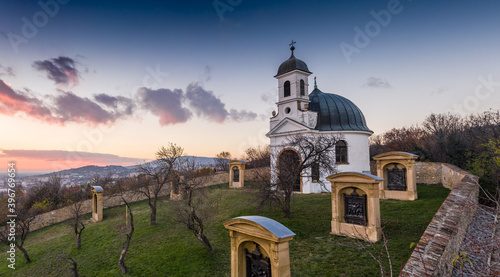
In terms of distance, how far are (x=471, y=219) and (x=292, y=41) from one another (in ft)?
63.2

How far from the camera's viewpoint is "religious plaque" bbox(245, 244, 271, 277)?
5.62m

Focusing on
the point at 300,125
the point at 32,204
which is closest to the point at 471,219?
the point at 300,125

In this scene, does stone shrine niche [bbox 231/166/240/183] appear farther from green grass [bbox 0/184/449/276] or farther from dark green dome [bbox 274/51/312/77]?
dark green dome [bbox 274/51/312/77]

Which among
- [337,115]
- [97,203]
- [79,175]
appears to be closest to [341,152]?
[337,115]

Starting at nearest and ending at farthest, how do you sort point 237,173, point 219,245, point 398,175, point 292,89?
point 219,245, point 398,175, point 292,89, point 237,173

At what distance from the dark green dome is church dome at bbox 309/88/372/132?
3408 millimetres

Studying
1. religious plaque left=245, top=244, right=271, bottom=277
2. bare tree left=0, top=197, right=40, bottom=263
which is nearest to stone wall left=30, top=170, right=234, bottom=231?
bare tree left=0, top=197, right=40, bottom=263

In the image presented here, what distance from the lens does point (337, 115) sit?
22797mm

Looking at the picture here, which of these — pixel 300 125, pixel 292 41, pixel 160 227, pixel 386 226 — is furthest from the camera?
pixel 292 41

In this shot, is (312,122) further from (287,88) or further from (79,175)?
(79,175)

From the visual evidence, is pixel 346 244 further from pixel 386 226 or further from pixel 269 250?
pixel 269 250

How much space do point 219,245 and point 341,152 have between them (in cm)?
1467

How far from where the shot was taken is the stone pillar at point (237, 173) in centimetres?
2667

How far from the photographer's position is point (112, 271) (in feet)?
36.6
